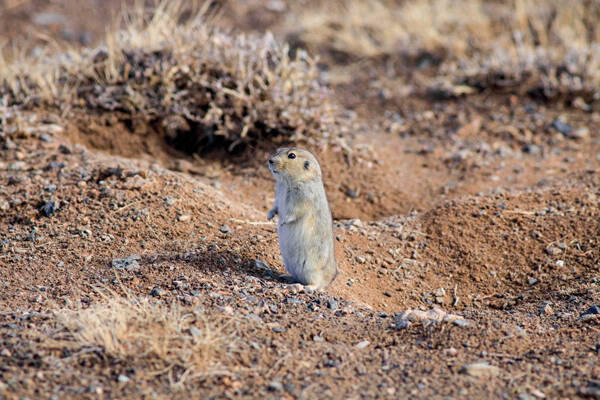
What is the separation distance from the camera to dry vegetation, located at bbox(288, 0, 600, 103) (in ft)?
28.9

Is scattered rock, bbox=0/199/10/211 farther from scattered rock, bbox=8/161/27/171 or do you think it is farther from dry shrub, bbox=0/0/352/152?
dry shrub, bbox=0/0/352/152

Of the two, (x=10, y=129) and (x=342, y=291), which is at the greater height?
(x=10, y=129)

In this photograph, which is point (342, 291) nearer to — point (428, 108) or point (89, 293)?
point (89, 293)

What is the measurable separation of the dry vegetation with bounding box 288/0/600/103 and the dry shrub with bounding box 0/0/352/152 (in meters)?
2.91

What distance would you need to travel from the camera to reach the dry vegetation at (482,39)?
880cm

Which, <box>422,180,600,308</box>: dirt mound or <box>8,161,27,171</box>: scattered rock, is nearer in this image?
<box>422,180,600,308</box>: dirt mound

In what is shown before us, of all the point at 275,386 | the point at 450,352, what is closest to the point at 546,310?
the point at 450,352

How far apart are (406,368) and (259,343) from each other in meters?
0.83

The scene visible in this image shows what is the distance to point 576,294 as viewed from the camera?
514cm

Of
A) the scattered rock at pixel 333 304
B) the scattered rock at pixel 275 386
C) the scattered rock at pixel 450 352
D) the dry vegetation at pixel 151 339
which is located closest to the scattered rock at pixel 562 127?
the scattered rock at pixel 333 304

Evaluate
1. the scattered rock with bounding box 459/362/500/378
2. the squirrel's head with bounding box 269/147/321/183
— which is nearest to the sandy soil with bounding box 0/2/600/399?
the scattered rock with bounding box 459/362/500/378

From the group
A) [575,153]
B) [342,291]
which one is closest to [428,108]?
[575,153]

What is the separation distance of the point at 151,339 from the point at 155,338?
1.6 inches

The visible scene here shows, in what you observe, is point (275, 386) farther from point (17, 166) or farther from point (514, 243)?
point (17, 166)
